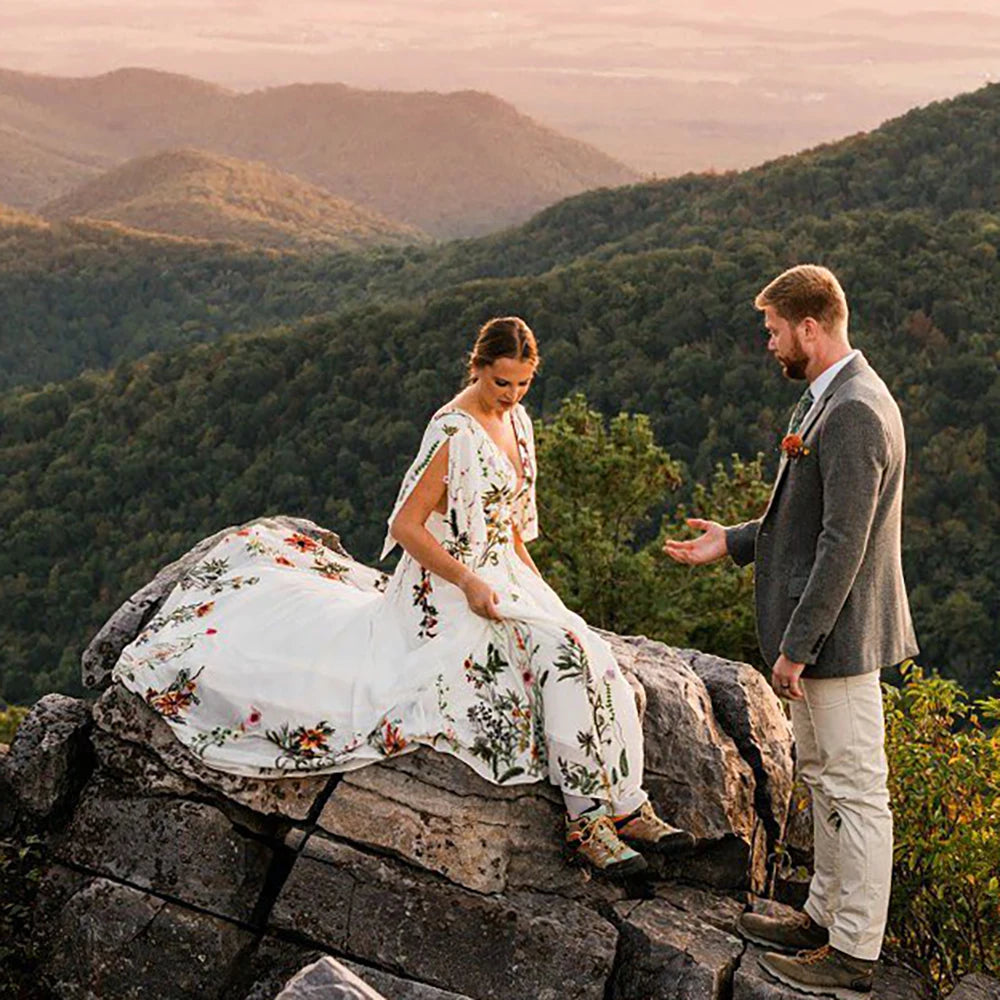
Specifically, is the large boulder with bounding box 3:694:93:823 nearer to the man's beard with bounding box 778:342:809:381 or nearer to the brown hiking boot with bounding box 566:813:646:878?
the brown hiking boot with bounding box 566:813:646:878

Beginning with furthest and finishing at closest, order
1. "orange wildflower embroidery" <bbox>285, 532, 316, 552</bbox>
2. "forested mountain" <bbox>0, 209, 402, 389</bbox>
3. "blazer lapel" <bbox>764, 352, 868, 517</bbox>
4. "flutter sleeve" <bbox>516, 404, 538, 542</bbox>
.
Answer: "forested mountain" <bbox>0, 209, 402, 389</bbox> → "orange wildflower embroidery" <bbox>285, 532, 316, 552</bbox> → "flutter sleeve" <bbox>516, 404, 538, 542</bbox> → "blazer lapel" <bbox>764, 352, 868, 517</bbox>

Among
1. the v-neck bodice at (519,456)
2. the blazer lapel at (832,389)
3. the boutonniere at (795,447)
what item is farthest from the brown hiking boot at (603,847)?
the blazer lapel at (832,389)

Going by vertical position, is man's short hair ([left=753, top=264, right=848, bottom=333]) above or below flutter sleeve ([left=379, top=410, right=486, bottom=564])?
above

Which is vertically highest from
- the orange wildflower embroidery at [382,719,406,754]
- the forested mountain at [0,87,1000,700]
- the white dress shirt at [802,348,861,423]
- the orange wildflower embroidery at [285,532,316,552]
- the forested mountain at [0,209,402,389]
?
the white dress shirt at [802,348,861,423]

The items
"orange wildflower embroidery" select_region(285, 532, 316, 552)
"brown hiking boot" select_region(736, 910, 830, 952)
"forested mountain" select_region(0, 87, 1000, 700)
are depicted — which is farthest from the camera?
"forested mountain" select_region(0, 87, 1000, 700)

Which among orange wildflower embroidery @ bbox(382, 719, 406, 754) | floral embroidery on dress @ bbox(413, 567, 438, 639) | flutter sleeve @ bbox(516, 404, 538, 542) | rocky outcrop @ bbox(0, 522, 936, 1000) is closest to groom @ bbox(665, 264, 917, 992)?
rocky outcrop @ bbox(0, 522, 936, 1000)

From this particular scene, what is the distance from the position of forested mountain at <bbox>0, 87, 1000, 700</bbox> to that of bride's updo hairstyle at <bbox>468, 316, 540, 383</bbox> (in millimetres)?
20832

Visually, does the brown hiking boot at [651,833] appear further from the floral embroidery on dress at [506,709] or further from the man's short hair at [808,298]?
the man's short hair at [808,298]

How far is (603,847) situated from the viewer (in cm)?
507

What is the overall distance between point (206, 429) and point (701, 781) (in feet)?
126

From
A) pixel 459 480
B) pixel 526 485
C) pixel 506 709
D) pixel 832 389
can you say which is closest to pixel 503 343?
pixel 459 480

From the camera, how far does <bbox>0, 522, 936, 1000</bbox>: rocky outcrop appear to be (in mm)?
4938

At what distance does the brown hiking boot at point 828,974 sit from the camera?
4844 millimetres

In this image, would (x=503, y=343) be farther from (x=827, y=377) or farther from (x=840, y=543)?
(x=840, y=543)
